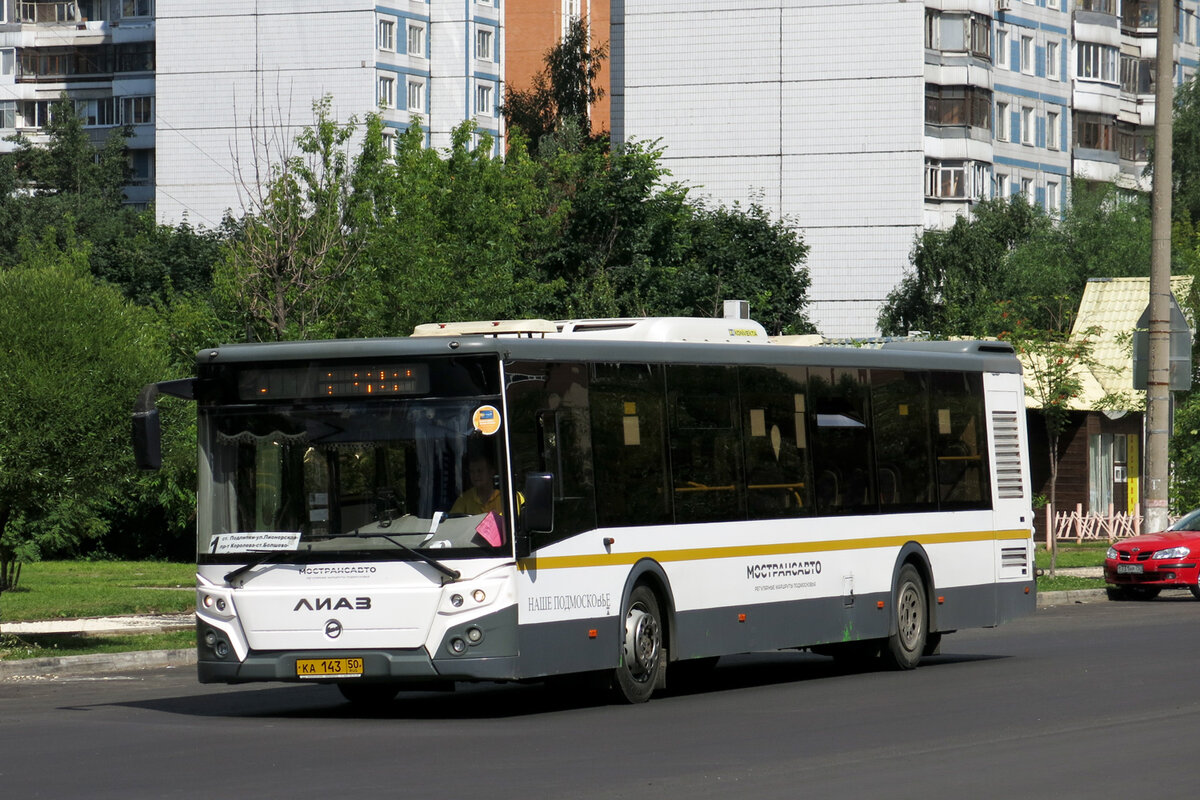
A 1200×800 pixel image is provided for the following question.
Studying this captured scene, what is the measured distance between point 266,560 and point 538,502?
6.73 feet

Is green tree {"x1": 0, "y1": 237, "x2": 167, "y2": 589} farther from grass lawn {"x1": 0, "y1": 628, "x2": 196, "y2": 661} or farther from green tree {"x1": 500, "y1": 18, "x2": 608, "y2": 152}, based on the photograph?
green tree {"x1": 500, "y1": 18, "x2": 608, "y2": 152}

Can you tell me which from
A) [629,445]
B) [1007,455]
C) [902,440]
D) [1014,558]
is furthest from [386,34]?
[629,445]

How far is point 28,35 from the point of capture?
97062 mm

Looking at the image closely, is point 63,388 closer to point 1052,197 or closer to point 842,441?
point 842,441

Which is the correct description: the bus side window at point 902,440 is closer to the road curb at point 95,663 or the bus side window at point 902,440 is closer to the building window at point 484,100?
the road curb at point 95,663

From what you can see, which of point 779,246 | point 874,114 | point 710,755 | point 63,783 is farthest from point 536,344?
point 874,114

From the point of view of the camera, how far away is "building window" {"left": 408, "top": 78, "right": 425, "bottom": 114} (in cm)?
8738

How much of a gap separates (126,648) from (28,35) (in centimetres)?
8060

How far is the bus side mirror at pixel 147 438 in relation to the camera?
46.3 ft

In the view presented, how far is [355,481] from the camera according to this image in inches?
562

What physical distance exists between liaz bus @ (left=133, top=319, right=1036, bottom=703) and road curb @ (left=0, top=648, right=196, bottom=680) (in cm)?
519

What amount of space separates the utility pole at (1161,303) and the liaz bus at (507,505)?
1499 centimetres

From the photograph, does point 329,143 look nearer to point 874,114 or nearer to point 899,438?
point 899,438

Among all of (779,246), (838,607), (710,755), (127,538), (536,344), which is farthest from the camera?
(779,246)
